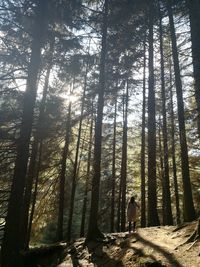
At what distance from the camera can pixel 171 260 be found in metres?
7.30

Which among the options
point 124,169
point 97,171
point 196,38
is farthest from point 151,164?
point 124,169

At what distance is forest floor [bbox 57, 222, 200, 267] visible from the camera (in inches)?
286

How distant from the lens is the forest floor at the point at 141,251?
7270 mm

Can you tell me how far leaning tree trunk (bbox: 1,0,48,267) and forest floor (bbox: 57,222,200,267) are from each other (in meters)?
1.95

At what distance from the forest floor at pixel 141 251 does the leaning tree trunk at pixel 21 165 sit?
195 cm

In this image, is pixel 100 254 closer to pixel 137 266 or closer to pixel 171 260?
pixel 137 266

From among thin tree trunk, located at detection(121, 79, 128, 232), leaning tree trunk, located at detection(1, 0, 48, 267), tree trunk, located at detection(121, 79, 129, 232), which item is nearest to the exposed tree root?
leaning tree trunk, located at detection(1, 0, 48, 267)

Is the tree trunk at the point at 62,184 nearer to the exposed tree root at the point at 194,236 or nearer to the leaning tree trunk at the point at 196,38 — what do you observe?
the leaning tree trunk at the point at 196,38

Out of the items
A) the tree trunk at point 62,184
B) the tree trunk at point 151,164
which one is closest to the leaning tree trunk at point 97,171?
the tree trunk at point 151,164

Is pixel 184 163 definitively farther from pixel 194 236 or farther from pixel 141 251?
pixel 141 251

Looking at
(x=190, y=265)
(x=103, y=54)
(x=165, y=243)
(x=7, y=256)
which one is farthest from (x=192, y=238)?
(x=103, y=54)

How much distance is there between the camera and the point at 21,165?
1069 centimetres

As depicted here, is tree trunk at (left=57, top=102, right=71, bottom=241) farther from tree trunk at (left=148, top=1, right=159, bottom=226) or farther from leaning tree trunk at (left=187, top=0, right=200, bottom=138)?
leaning tree trunk at (left=187, top=0, right=200, bottom=138)

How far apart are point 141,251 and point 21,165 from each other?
482 cm
